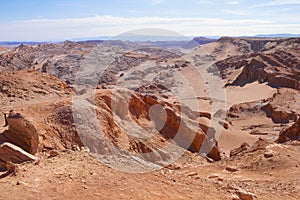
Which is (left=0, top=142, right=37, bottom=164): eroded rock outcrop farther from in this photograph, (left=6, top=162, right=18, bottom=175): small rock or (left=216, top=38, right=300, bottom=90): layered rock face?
(left=216, top=38, right=300, bottom=90): layered rock face

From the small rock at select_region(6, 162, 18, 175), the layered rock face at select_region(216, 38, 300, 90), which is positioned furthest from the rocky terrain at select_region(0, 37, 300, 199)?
the layered rock face at select_region(216, 38, 300, 90)

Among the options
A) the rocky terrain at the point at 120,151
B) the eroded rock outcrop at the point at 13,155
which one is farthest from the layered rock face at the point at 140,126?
the eroded rock outcrop at the point at 13,155

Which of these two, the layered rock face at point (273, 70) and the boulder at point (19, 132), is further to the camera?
the layered rock face at point (273, 70)

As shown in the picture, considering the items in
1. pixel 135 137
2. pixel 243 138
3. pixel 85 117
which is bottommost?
pixel 243 138

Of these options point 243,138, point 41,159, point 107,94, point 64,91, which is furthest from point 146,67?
point 41,159

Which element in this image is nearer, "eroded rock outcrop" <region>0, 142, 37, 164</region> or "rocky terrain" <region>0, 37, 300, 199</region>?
"rocky terrain" <region>0, 37, 300, 199</region>

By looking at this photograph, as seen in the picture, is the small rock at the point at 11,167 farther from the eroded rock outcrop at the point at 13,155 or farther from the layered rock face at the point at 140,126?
the layered rock face at the point at 140,126

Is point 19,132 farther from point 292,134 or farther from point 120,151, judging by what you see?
point 292,134

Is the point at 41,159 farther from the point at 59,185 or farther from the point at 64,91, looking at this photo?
the point at 64,91

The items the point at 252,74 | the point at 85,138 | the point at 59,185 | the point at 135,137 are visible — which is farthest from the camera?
the point at 252,74

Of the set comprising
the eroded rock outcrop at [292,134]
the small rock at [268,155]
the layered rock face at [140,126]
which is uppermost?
the layered rock face at [140,126]

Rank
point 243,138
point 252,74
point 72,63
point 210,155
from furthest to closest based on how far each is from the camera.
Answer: point 72,63
point 252,74
point 243,138
point 210,155
